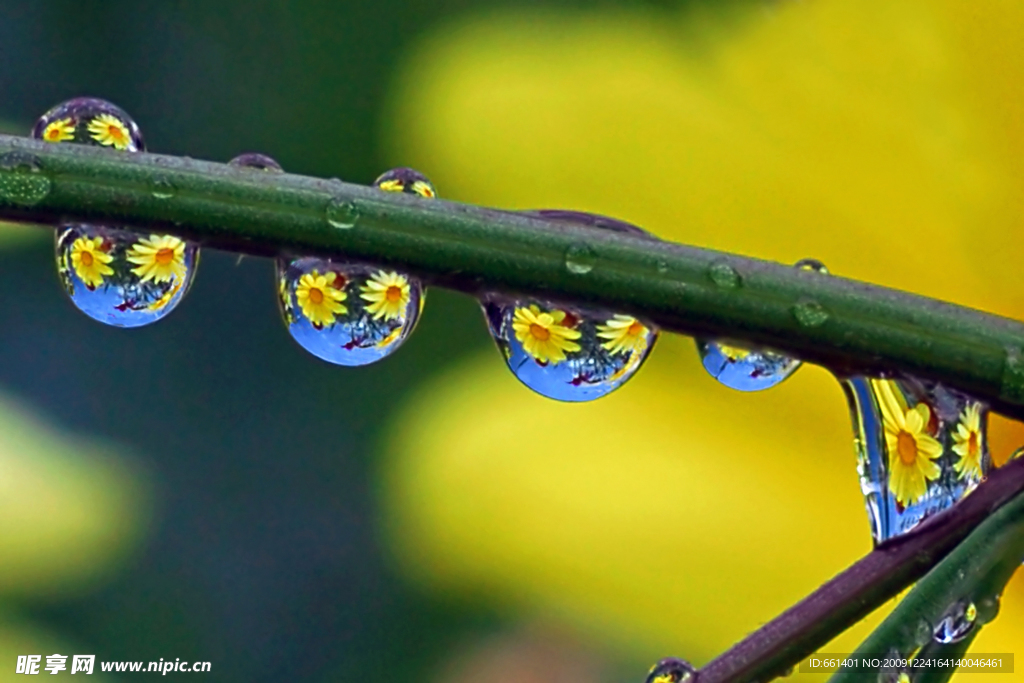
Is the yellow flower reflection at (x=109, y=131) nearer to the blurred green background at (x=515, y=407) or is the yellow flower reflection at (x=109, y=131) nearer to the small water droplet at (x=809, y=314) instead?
the small water droplet at (x=809, y=314)

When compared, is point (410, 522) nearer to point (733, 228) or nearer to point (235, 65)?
point (733, 228)

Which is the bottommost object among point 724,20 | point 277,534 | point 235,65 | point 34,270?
point 277,534

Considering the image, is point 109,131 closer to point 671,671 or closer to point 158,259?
point 158,259

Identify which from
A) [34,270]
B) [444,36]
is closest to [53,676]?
[34,270]

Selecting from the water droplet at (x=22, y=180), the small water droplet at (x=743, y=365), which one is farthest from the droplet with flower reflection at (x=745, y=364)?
the water droplet at (x=22, y=180)

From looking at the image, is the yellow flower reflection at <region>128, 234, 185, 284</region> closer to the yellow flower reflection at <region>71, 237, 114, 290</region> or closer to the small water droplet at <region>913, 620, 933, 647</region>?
the yellow flower reflection at <region>71, 237, 114, 290</region>
